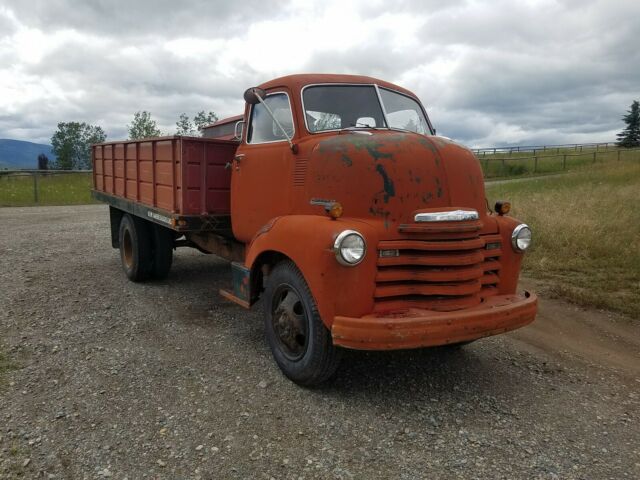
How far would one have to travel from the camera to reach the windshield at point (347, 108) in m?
4.28

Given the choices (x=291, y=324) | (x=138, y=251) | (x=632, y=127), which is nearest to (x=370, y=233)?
(x=291, y=324)

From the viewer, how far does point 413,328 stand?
3100 mm

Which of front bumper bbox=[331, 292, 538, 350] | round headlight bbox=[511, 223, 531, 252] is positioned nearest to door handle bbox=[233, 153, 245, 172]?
front bumper bbox=[331, 292, 538, 350]

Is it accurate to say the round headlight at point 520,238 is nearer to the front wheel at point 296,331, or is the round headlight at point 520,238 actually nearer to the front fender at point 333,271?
the front fender at point 333,271

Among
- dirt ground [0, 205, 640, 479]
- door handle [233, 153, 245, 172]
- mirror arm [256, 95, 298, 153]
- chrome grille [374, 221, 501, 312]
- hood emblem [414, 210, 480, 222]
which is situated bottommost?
dirt ground [0, 205, 640, 479]

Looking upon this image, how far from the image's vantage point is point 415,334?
309 cm

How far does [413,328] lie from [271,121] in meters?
2.39

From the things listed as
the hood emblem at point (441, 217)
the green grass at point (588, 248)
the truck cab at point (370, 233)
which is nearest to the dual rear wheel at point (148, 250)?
the truck cab at point (370, 233)

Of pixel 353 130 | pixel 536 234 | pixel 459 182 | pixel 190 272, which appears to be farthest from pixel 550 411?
pixel 536 234

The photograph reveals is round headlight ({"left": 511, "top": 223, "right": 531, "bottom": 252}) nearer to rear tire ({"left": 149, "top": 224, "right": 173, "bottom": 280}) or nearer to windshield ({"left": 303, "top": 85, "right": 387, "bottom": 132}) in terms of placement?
windshield ({"left": 303, "top": 85, "right": 387, "bottom": 132})

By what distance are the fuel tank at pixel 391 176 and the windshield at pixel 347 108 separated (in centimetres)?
48

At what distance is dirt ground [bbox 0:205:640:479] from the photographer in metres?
2.84

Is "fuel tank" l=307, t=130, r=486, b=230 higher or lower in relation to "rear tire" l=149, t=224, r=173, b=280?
higher

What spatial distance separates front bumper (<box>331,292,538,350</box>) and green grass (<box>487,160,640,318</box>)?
3224mm
